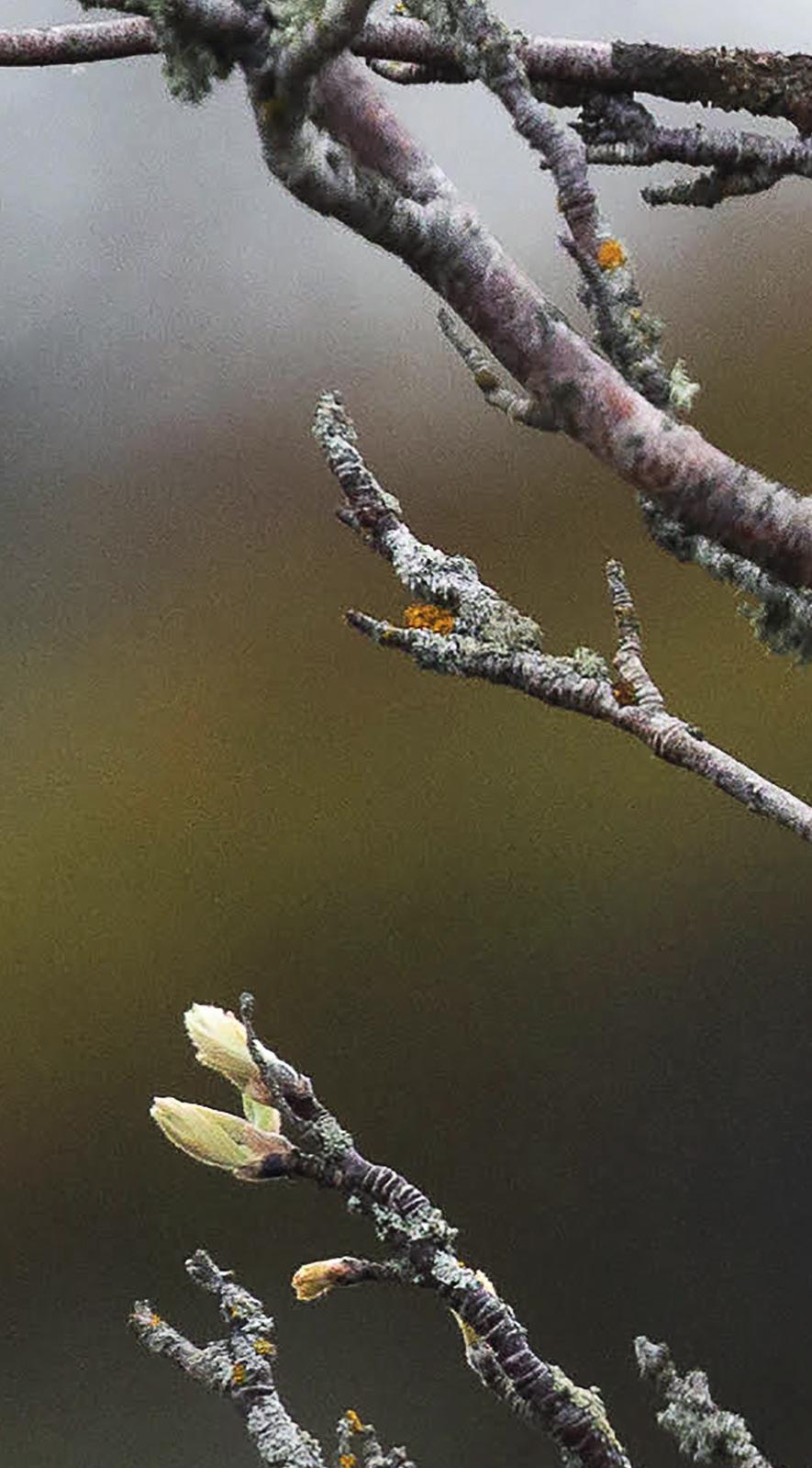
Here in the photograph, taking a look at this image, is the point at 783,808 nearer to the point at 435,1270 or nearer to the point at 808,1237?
the point at 435,1270

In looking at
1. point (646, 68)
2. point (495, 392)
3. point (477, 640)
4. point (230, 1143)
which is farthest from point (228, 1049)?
point (646, 68)

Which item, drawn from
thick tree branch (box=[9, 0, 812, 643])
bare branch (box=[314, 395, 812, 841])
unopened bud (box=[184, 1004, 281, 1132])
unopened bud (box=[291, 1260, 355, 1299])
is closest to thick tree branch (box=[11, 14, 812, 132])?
bare branch (box=[314, 395, 812, 841])

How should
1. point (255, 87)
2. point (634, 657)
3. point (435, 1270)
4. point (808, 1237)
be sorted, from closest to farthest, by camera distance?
point (255, 87) < point (435, 1270) < point (634, 657) < point (808, 1237)

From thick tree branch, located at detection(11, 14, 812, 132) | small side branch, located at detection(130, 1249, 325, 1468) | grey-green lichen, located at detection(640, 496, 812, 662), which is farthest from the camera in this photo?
thick tree branch, located at detection(11, 14, 812, 132)

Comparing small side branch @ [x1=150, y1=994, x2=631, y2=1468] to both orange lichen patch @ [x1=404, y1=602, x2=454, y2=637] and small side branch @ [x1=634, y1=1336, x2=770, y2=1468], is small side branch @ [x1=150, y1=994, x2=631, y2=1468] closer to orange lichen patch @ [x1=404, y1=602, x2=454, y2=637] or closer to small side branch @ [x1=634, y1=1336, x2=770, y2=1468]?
small side branch @ [x1=634, y1=1336, x2=770, y2=1468]

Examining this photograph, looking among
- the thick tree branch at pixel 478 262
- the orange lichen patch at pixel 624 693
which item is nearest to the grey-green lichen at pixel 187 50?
the thick tree branch at pixel 478 262

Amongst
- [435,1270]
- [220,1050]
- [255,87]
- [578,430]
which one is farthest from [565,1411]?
[255,87]
